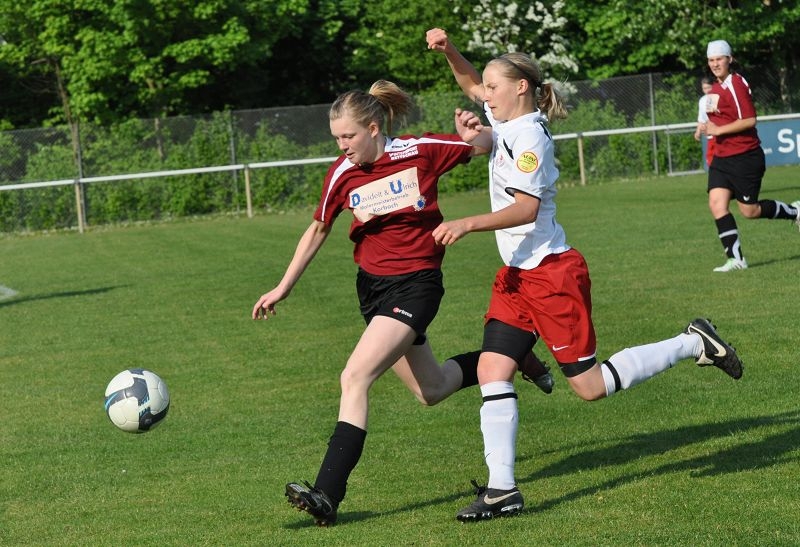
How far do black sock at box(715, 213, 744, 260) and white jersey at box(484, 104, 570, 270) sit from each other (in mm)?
7537

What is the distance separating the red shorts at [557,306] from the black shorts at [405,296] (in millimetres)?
361

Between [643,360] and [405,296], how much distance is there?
117 centimetres

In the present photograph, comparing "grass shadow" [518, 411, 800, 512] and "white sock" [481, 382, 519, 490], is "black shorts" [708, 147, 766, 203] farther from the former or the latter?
"white sock" [481, 382, 519, 490]

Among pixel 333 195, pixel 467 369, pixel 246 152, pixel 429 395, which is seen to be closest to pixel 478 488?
pixel 429 395

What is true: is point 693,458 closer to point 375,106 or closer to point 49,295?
point 375,106

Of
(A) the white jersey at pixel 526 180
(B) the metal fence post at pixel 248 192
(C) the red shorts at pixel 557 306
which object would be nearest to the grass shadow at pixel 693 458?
(C) the red shorts at pixel 557 306

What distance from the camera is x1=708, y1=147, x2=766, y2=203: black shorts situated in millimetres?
12922

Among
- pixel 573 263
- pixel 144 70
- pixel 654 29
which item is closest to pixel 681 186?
pixel 654 29

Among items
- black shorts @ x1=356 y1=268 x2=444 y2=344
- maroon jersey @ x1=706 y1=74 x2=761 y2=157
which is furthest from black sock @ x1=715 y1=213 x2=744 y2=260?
black shorts @ x1=356 y1=268 x2=444 y2=344

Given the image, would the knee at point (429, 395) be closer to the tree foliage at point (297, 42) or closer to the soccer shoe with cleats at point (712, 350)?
the soccer shoe with cleats at point (712, 350)

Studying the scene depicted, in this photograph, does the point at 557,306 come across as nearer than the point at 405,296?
Yes

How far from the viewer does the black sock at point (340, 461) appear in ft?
18.2

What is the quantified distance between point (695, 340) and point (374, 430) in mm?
2260

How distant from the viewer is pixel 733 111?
42.7 ft
